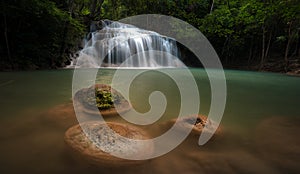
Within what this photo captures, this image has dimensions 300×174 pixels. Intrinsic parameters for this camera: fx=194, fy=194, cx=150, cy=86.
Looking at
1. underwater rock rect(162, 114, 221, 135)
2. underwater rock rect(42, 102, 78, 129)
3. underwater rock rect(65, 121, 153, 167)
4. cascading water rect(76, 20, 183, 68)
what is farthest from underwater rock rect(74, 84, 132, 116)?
cascading water rect(76, 20, 183, 68)

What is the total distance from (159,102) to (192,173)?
2.54 meters

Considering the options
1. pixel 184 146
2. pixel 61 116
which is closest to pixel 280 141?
pixel 184 146

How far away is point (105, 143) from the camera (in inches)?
75.4

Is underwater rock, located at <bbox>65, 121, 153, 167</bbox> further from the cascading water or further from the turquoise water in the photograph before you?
the cascading water

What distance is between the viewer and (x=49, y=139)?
6.82 ft

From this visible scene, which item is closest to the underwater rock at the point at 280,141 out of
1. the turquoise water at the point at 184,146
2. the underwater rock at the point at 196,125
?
the turquoise water at the point at 184,146

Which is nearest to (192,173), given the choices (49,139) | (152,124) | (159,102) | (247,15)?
(152,124)

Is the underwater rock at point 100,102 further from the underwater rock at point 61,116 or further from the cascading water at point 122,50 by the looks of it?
the cascading water at point 122,50

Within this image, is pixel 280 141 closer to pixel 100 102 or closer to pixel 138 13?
pixel 100 102

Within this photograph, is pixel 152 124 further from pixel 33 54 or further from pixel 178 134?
pixel 33 54

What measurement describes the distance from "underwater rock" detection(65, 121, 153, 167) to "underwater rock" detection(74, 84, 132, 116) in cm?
75

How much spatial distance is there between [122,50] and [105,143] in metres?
13.2

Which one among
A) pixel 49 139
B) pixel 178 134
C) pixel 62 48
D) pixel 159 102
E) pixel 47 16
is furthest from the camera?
pixel 62 48

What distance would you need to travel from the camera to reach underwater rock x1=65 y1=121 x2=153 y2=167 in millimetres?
1705
